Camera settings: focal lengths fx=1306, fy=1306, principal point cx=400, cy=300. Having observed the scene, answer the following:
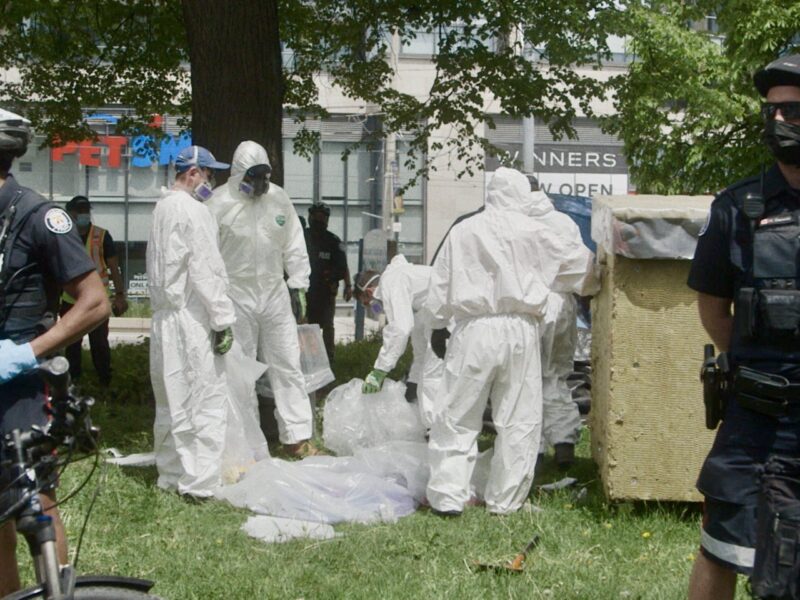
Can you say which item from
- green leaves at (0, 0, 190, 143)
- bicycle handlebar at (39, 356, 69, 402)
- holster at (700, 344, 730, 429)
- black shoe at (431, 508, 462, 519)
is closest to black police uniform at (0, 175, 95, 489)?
bicycle handlebar at (39, 356, 69, 402)

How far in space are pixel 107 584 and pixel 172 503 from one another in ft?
12.9

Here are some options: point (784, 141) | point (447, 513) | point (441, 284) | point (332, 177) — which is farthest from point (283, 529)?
point (332, 177)

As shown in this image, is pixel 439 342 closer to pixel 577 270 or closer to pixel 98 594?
pixel 577 270

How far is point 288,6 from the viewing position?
47.8 ft

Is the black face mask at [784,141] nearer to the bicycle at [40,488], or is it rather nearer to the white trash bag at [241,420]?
the bicycle at [40,488]

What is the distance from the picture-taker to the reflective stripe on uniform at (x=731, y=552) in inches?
143

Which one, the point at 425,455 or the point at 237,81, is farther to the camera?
the point at 237,81

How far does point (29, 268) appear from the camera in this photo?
3.96m

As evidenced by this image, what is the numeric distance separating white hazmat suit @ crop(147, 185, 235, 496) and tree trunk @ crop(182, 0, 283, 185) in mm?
2760

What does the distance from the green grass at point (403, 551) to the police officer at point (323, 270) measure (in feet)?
21.3

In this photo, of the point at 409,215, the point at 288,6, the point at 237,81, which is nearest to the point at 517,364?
the point at 237,81

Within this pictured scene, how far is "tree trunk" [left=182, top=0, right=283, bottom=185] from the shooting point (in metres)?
9.95

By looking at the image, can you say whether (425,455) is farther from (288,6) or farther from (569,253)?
(288,6)

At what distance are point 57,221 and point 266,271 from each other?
4451 mm
